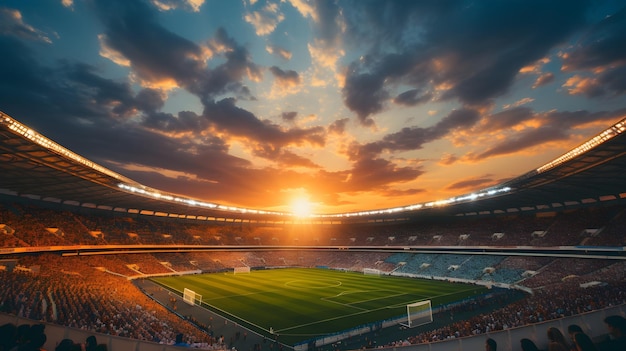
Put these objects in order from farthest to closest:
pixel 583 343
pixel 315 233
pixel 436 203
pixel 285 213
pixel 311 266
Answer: pixel 315 233 → pixel 285 213 → pixel 311 266 → pixel 436 203 → pixel 583 343

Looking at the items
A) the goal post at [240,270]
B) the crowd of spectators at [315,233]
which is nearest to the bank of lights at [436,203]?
the crowd of spectators at [315,233]

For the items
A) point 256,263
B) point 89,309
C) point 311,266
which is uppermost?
point 256,263

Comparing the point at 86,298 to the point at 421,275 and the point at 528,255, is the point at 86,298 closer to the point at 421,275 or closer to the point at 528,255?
the point at 421,275

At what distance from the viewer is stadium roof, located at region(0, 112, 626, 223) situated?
23094mm

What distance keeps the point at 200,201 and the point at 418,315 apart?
43.9m

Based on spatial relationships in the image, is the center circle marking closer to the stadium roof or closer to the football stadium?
the football stadium

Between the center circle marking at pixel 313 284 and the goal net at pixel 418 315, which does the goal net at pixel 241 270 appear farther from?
the goal net at pixel 418 315

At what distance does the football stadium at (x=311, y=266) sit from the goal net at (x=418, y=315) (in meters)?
0.16

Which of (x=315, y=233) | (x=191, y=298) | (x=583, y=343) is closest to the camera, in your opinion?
(x=583, y=343)

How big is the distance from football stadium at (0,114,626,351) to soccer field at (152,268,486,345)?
29 centimetres

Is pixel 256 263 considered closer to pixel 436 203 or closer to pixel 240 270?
pixel 240 270

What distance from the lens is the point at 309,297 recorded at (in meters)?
37.7

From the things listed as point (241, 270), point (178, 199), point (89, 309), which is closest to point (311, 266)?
point (241, 270)

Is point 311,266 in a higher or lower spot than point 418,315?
higher
